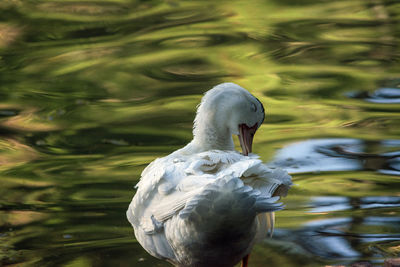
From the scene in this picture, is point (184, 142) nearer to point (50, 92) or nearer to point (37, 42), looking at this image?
point (50, 92)

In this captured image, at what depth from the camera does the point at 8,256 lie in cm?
521

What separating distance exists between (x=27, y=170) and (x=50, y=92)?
2.12 meters

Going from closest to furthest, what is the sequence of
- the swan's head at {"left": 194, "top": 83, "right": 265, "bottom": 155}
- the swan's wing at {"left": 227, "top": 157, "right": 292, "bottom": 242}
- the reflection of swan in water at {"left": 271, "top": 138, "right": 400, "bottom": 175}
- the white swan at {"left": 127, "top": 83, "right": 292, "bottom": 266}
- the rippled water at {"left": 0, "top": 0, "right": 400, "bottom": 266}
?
the white swan at {"left": 127, "top": 83, "right": 292, "bottom": 266}, the swan's wing at {"left": 227, "top": 157, "right": 292, "bottom": 242}, the swan's head at {"left": 194, "top": 83, "right": 265, "bottom": 155}, the rippled water at {"left": 0, "top": 0, "right": 400, "bottom": 266}, the reflection of swan in water at {"left": 271, "top": 138, "right": 400, "bottom": 175}

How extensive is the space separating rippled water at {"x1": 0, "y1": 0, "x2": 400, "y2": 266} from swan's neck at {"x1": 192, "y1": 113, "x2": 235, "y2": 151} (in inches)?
36.9

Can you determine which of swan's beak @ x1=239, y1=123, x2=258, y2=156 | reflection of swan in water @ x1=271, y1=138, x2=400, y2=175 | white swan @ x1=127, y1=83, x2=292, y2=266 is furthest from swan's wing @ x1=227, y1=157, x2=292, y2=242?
reflection of swan in water @ x1=271, y1=138, x2=400, y2=175

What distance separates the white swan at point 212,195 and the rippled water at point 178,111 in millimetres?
895

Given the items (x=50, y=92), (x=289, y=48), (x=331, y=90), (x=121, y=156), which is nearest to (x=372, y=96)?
(x=331, y=90)

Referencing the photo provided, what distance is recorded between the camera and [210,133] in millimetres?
4762

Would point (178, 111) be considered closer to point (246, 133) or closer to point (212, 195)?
point (246, 133)

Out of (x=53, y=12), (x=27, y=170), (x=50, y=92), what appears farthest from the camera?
(x=53, y=12)

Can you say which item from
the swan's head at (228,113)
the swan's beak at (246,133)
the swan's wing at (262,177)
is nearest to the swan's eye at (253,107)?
the swan's head at (228,113)

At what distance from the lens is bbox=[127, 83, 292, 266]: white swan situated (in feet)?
12.1

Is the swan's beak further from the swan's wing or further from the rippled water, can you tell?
the rippled water

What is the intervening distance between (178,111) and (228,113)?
11.2 ft
